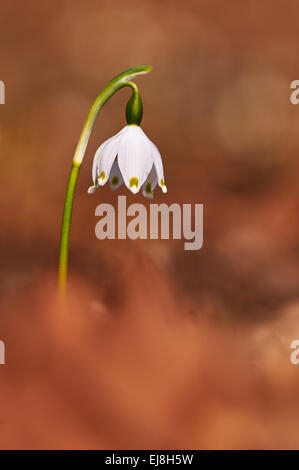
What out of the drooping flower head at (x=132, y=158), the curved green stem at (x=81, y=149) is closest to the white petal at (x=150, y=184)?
the drooping flower head at (x=132, y=158)

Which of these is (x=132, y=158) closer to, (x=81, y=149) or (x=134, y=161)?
(x=134, y=161)

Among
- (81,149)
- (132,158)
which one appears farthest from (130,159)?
(81,149)

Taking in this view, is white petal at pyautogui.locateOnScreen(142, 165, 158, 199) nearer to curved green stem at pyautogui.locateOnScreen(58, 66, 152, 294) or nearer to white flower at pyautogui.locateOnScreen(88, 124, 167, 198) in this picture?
white flower at pyautogui.locateOnScreen(88, 124, 167, 198)

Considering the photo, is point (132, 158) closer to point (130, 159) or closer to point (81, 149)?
point (130, 159)

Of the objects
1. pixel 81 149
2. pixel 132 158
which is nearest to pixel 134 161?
pixel 132 158

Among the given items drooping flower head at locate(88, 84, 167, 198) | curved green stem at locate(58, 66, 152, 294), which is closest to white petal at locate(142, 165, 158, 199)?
drooping flower head at locate(88, 84, 167, 198)
